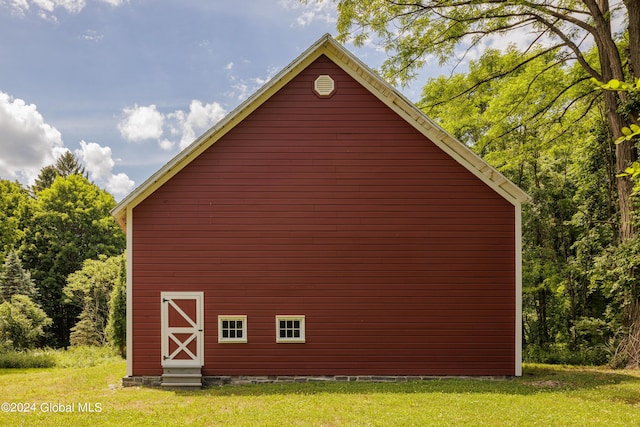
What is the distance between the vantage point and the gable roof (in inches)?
399

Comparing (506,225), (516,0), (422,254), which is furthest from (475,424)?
(516,0)

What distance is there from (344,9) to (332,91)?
4255 mm

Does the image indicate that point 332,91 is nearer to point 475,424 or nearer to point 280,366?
point 280,366

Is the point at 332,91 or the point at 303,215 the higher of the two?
the point at 332,91

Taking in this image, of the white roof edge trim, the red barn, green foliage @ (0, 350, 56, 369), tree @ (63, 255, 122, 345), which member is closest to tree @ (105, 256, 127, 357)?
green foliage @ (0, 350, 56, 369)

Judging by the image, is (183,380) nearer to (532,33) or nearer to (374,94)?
(374,94)

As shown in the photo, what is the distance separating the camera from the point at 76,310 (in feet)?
105

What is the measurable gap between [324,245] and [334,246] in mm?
265

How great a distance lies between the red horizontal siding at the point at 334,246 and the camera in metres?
10.1

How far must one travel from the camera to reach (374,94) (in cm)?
1049

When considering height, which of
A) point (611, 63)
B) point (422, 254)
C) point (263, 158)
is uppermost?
point (611, 63)

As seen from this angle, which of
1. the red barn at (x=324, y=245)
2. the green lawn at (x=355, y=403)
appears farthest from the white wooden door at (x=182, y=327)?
the green lawn at (x=355, y=403)

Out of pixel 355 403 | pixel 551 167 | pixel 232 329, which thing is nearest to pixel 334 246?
pixel 232 329

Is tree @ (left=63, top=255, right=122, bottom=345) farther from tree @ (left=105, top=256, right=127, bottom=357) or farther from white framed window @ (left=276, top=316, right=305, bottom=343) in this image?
white framed window @ (left=276, top=316, right=305, bottom=343)
